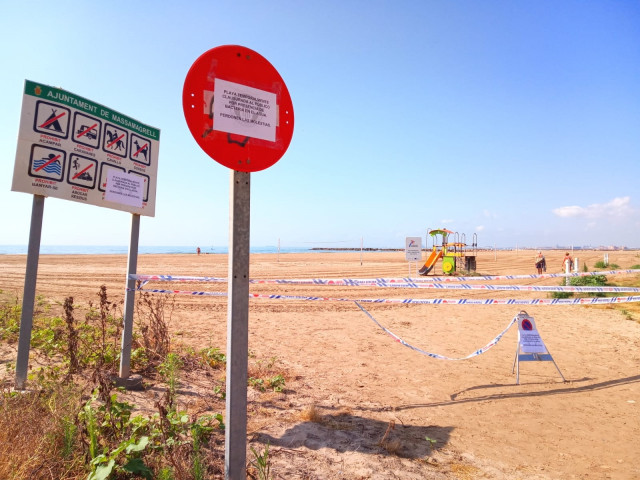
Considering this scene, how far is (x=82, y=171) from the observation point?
155 inches

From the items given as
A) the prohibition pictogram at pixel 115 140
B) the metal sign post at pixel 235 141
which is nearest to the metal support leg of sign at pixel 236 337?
the metal sign post at pixel 235 141

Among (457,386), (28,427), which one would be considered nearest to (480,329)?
(457,386)

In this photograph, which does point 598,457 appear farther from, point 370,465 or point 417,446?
point 370,465

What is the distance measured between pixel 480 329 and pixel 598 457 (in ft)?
17.8

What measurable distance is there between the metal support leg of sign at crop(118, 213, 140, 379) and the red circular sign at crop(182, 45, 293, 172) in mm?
2577

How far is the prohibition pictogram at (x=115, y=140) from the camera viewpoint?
4.13 m

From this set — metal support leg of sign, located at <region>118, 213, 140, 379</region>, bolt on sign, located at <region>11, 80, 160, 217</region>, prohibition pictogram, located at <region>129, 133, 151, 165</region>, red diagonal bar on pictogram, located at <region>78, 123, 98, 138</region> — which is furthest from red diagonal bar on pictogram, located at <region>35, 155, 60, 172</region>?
metal support leg of sign, located at <region>118, 213, 140, 379</region>

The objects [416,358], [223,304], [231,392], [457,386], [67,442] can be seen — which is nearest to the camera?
[231,392]

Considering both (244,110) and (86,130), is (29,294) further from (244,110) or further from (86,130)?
(244,110)

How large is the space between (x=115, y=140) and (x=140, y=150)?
32 centimetres

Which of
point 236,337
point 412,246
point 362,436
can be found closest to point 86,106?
point 236,337

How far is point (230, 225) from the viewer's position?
1999 millimetres

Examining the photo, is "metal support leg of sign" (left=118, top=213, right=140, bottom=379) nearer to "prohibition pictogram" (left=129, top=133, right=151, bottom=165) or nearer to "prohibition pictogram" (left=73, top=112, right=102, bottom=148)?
"prohibition pictogram" (left=129, top=133, right=151, bottom=165)

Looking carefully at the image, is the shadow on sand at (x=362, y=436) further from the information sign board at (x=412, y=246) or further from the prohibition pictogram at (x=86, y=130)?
the information sign board at (x=412, y=246)
